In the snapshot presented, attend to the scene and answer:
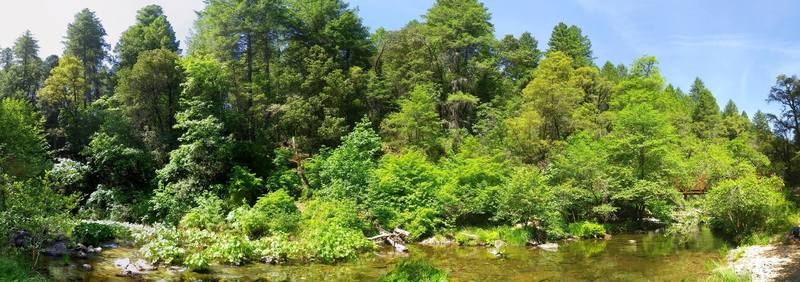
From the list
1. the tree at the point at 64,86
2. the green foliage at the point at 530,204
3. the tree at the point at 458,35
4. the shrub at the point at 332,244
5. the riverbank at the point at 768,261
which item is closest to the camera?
the riverbank at the point at 768,261

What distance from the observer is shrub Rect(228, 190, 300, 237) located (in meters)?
25.1

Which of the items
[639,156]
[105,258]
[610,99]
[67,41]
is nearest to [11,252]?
[105,258]

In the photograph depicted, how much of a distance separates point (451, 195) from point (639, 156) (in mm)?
12392

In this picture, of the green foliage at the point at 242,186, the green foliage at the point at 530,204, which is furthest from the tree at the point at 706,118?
the green foliage at the point at 242,186

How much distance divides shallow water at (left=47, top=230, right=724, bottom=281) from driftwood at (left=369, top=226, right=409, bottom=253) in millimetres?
655

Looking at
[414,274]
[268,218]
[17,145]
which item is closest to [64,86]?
[17,145]

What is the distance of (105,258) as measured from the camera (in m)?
19.7

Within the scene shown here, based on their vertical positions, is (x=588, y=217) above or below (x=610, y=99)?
below

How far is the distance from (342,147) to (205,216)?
31.0 ft

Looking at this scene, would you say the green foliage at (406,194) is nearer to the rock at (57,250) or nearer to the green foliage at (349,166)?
the green foliage at (349,166)

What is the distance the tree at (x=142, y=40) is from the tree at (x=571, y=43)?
3721 centimetres

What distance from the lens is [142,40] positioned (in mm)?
46000

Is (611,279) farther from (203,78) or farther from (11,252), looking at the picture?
(203,78)

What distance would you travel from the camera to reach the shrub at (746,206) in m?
21.7
